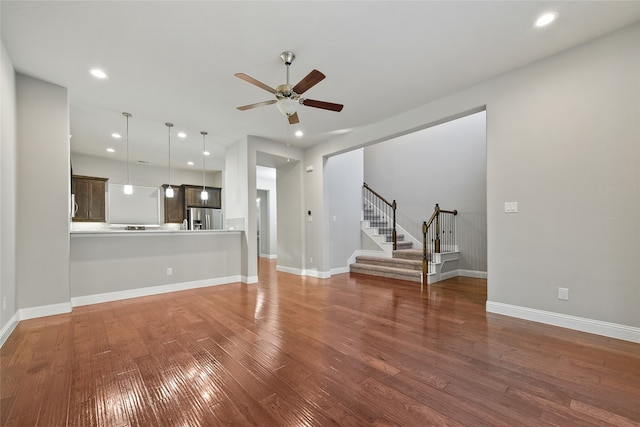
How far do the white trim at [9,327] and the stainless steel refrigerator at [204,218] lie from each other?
4.95 m

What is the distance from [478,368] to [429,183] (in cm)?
544

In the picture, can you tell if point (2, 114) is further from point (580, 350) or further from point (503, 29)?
point (580, 350)

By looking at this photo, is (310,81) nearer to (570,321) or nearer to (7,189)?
(7,189)

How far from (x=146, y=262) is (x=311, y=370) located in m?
3.79

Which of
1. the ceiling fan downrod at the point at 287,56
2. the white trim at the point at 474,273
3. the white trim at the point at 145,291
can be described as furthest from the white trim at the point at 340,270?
the ceiling fan downrod at the point at 287,56

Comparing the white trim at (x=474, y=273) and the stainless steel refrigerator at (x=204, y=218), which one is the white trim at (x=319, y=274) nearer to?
the white trim at (x=474, y=273)

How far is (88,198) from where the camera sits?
6.78 metres

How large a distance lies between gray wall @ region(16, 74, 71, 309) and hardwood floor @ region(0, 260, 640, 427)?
1.58 ft

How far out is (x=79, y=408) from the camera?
5.54ft

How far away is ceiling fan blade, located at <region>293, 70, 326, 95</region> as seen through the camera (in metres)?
2.41

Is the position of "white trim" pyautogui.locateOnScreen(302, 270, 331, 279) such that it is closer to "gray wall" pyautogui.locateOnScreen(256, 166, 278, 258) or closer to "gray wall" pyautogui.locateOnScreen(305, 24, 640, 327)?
"gray wall" pyautogui.locateOnScreen(305, 24, 640, 327)

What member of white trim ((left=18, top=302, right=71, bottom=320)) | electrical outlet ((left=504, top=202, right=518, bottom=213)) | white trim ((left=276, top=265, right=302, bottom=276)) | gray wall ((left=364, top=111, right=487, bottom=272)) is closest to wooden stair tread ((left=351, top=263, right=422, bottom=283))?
white trim ((left=276, top=265, right=302, bottom=276))

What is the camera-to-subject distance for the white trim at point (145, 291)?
3.94 metres

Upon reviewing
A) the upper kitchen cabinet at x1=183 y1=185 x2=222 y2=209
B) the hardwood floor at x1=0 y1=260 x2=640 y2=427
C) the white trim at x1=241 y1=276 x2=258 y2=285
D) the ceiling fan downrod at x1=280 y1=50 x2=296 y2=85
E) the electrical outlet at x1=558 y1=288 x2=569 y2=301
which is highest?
the ceiling fan downrod at x1=280 y1=50 x2=296 y2=85
